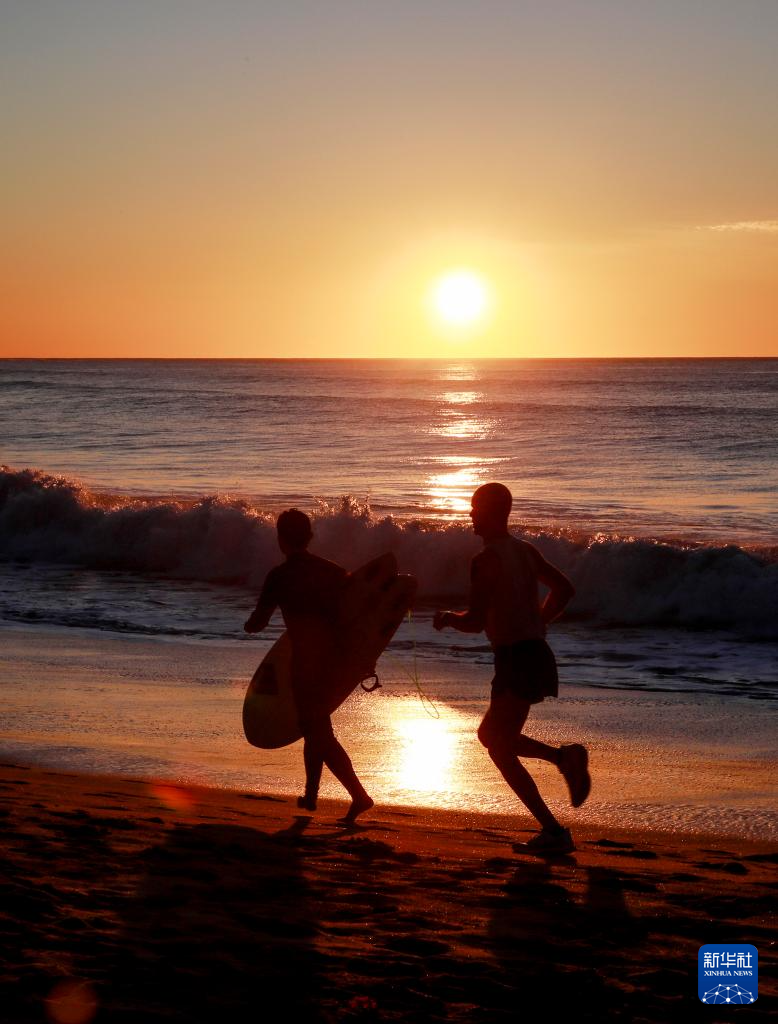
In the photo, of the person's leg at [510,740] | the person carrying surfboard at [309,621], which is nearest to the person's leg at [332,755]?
the person carrying surfboard at [309,621]

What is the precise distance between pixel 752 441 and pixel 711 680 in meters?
29.8

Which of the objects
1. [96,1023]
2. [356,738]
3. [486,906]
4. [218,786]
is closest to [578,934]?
[486,906]

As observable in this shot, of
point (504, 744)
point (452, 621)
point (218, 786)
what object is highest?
point (452, 621)

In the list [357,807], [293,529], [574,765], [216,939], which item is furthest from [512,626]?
[216,939]

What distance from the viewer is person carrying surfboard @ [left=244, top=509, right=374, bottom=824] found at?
5.93 meters

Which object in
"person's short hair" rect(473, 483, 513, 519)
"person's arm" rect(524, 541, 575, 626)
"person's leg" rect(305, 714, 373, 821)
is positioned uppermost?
"person's short hair" rect(473, 483, 513, 519)

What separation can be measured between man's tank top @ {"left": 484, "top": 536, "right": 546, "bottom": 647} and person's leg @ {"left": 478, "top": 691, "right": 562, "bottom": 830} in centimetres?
29

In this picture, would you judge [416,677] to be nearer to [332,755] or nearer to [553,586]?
[332,755]

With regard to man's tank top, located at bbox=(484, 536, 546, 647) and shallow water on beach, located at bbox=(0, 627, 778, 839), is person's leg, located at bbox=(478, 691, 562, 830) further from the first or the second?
shallow water on beach, located at bbox=(0, 627, 778, 839)

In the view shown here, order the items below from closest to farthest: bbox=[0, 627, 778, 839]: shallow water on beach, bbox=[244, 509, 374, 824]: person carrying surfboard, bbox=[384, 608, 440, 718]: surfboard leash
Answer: bbox=[244, 509, 374, 824]: person carrying surfboard
bbox=[0, 627, 778, 839]: shallow water on beach
bbox=[384, 608, 440, 718]: surfboard leash

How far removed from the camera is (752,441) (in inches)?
1540

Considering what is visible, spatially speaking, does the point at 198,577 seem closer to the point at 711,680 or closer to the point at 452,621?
the point at 711,680

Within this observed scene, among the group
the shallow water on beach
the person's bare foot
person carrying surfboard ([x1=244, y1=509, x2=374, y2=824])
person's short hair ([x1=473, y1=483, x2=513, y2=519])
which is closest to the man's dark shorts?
the person's bare foot

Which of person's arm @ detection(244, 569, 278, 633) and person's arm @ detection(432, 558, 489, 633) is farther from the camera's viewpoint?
person's arm @ detection(244, 569, 278, 633)
